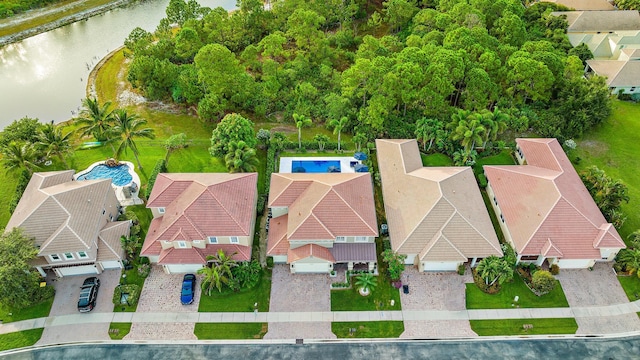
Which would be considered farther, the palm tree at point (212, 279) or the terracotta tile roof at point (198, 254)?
the terracotta tile roof at point (198, 254)

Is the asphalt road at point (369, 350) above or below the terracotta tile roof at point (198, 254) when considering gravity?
below

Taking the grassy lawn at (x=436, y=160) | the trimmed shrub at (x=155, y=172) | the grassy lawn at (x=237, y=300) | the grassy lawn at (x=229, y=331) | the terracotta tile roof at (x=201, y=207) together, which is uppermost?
the terracotta tile roof at (x=201, y=207)

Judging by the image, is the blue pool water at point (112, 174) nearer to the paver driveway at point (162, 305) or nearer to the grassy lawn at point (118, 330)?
the paver driveway at point (162, 305)

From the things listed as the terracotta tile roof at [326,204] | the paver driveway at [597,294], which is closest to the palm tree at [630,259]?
the paver driveway at [597,294]

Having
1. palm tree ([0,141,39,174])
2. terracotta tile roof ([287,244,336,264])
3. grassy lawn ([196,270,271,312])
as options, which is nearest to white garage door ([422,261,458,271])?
terracotta tile roof ([287,244,336,264])

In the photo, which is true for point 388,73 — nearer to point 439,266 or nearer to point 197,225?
point 439,266

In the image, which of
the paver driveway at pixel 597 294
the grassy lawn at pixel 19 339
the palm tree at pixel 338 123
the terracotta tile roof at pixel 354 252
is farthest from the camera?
the palm tree at pixel 338 123

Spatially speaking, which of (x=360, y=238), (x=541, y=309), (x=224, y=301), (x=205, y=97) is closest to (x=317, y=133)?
(x=205, y=97)
